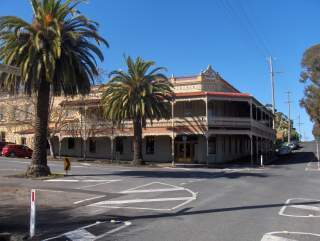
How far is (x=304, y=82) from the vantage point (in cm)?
6700

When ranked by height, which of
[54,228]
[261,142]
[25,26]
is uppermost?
[25,26]

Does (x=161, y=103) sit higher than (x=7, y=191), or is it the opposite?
(x=161, y=103)

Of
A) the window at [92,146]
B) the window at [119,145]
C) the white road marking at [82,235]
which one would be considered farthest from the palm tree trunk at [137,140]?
the white road marking at [82,235]

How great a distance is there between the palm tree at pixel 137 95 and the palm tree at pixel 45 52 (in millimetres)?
13515

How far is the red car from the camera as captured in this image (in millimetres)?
52156

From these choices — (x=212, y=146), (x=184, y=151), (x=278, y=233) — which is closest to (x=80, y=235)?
(x=278, y=233)

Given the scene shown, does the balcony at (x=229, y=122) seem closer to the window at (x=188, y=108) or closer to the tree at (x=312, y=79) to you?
the window at (x=188, y=108)

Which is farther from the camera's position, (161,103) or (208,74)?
(208,74)

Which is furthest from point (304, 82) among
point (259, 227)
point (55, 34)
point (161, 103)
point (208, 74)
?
point (259, 227)

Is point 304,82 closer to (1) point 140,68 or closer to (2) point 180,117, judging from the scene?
(2) point 180,117

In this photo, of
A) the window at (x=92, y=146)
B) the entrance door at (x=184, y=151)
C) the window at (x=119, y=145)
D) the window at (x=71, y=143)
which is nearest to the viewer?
the entrance door at (x=184, y=151)

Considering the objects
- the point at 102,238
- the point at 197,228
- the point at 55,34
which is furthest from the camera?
A: the point at 55,34

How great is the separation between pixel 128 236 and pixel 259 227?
326 cm

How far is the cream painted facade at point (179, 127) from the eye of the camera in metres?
47.9
